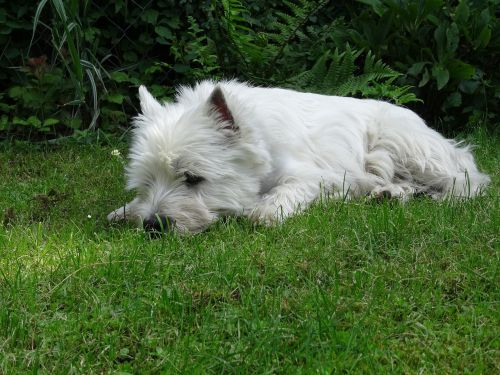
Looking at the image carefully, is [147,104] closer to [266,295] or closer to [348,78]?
[266,295]

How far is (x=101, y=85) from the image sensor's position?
8.06m

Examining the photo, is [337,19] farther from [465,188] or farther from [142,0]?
[465,188]

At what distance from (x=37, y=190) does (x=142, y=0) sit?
3.09 metres

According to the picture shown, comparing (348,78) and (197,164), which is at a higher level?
(197,164)

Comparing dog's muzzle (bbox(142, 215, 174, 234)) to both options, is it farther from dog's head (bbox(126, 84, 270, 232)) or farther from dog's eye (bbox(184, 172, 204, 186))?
dog's eye (bbox(184, 172, 204, 186))

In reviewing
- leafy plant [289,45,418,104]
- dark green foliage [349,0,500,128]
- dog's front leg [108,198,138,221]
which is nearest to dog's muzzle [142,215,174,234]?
dog's front leg [108,198,138,221]

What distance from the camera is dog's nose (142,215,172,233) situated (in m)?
4.49

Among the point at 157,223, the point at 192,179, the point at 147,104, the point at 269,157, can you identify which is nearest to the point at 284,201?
the point at 269,157

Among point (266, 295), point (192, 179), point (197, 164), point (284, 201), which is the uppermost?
point (266, 295)

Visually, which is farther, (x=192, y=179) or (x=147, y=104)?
(x=147, y=104)

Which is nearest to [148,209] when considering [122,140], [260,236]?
[260,236]

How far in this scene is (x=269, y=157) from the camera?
5.19 meters

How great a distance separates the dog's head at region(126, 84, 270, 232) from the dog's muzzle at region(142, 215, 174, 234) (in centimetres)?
3

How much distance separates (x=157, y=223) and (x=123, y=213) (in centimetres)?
54
